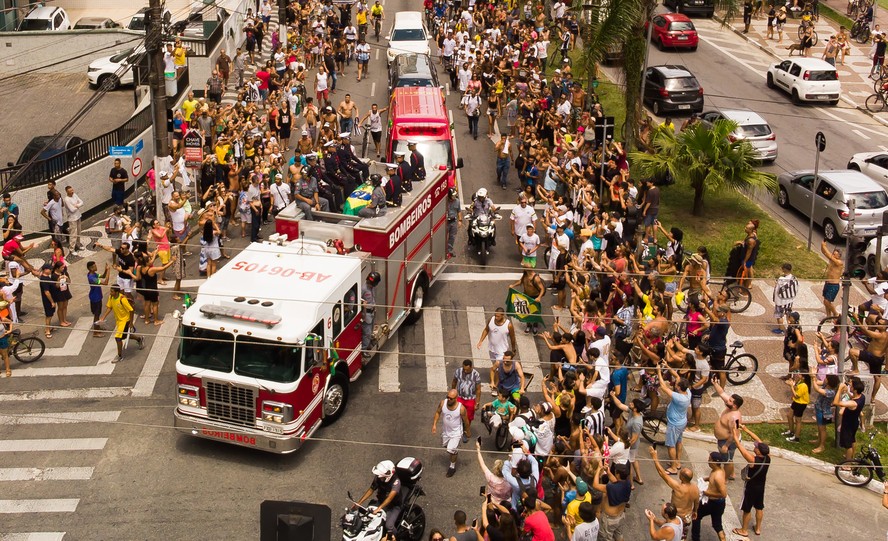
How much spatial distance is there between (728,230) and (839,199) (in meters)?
2.76

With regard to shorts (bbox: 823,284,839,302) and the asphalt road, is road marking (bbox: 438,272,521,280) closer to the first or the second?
the asphalt road

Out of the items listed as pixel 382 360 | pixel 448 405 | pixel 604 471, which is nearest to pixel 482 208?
pixel 382 360

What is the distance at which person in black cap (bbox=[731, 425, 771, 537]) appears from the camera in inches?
619

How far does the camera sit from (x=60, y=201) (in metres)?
26.1

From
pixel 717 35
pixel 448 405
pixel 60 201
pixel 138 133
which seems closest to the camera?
pixel 448 405

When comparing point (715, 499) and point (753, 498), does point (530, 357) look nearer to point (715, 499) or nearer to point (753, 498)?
point (753, 498)

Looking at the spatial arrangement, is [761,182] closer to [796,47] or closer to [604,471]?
[604,471]

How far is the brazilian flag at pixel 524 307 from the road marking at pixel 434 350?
1.58m

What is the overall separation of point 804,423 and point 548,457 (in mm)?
5899

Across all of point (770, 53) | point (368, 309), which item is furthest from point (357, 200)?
point (770, 53)

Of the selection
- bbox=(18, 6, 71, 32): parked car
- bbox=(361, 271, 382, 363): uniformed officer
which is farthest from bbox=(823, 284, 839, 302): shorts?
bbox=(18, 6, 71, 32): parked car

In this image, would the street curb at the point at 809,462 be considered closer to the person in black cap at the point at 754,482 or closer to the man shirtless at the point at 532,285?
the person in black cap at the point at 754,482

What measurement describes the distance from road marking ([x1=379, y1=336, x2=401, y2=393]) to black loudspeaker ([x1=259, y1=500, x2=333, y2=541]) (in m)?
8.79

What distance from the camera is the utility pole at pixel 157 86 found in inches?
1030
